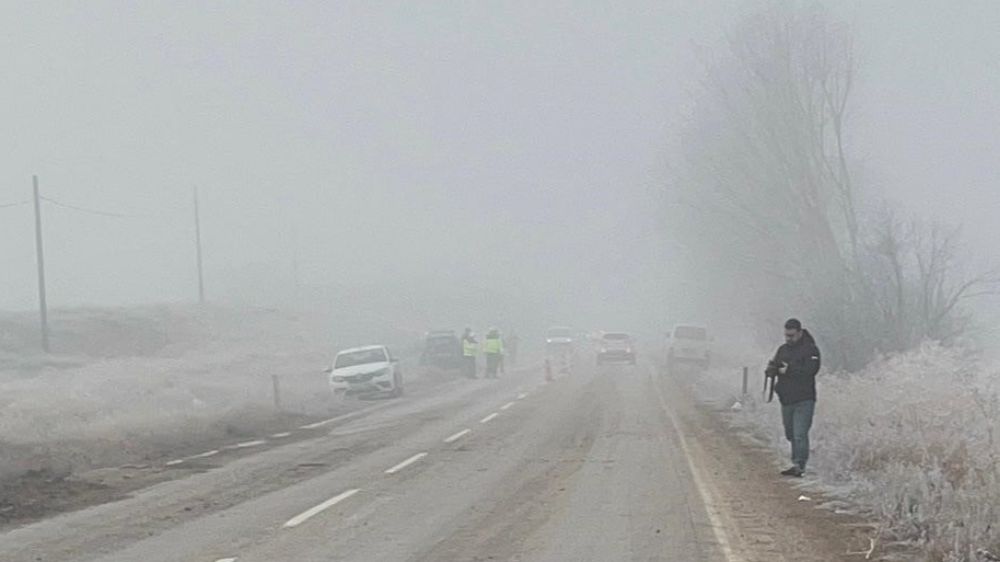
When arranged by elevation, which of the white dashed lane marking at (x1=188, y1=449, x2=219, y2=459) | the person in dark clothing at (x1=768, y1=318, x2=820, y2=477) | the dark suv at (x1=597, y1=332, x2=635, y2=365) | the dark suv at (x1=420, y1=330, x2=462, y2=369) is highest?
the person in dark clothing at (x1=768, y1=318, x2=820, y2=477)

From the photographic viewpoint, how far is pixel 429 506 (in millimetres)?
12273

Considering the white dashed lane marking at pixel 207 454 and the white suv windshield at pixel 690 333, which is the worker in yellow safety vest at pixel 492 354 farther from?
the white dashed lane marking at pixel 207 454

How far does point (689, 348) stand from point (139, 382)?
23.8m

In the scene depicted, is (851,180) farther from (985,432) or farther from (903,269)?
(985,432)

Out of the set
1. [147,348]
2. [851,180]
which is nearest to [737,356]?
[851,180]

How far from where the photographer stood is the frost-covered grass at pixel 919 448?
9508 mm

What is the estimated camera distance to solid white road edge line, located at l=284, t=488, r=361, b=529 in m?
11.3

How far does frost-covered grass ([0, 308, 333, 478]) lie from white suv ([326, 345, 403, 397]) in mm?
751

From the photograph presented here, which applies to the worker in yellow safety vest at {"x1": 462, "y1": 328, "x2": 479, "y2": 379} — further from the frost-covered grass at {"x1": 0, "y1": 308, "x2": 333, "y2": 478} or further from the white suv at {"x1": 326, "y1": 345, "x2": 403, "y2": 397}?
the white suv at {"x1": 326, "y1": 345, "x2": 403, "y2": 397}

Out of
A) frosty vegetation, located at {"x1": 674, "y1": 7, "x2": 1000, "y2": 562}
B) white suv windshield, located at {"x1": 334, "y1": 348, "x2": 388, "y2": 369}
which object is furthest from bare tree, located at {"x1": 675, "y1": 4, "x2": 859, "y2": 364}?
white suv windshield, located at {"x1": 334, "y1": 348, "x2": 388, "y2": 369}

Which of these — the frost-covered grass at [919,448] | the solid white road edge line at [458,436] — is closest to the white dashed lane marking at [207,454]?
the solid white road edge line at [458,436]

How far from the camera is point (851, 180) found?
123 ft

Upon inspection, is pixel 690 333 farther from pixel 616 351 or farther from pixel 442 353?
pixel 442 353

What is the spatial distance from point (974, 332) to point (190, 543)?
89.1ft
